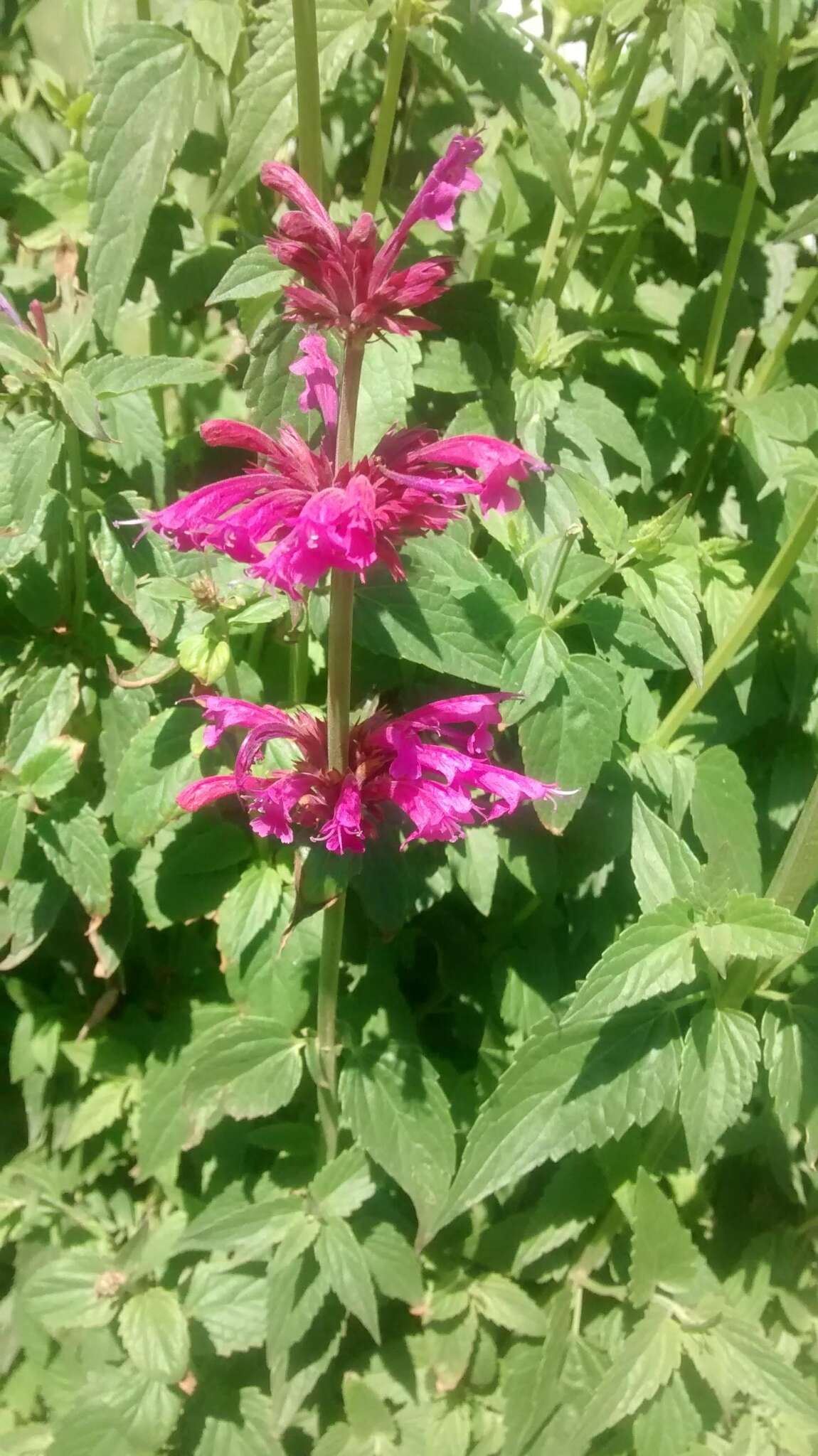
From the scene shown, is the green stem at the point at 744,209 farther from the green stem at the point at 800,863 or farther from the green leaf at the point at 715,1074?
the green leaf at the point at 715,1074

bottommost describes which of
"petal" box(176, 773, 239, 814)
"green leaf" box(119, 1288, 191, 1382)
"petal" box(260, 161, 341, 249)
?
"green leaf" box(119, 1288, 191, 1382)

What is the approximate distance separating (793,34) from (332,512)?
0.78m

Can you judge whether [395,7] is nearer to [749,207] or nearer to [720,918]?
[749,207]


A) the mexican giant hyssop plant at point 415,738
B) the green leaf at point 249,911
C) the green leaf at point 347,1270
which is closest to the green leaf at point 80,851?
the mexican giant hyssop plant at point 415,738

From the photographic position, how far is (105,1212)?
45.3 inches

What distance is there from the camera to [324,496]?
0.49m

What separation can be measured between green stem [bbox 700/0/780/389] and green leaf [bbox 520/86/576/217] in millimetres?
211

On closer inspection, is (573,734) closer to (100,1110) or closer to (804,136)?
(804,136)

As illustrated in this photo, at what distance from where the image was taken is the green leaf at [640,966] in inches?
27.9

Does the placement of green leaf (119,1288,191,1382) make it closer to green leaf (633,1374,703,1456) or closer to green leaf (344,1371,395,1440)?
green leaf (344,1371,395,1440)

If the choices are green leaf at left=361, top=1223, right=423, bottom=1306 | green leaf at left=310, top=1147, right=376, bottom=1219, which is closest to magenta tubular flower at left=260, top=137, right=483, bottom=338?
green leaf at left=310, top=1147, right=376, bottom=1219

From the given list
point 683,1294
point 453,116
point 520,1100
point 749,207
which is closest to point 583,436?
point 749,207

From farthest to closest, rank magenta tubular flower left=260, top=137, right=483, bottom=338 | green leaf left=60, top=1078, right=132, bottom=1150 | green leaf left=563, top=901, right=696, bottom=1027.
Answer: green leaf left=60, top=1078, right=132, bottom=1150 < green leaf left=563, top=901, right=696, bottom=1027 < magenta tubular flower left=260, top=137, right=483, bottom=338

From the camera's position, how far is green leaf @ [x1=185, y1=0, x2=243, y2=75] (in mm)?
707
